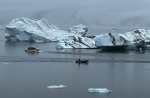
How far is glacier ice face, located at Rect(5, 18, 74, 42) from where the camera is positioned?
54.0 metres

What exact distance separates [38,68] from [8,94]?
9.82 m

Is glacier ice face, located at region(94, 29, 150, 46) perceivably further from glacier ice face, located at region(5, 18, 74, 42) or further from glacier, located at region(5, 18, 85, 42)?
glacier ice face, located at region(5, 18, 74, 42)

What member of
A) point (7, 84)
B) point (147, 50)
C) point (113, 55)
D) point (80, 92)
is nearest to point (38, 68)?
point (7, 84)

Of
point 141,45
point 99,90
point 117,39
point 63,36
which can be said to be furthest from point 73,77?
point 63,36

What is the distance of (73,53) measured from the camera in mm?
42062

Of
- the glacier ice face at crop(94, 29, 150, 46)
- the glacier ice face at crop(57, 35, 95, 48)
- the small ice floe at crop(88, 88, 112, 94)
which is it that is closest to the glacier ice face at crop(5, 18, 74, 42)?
the glacier ice face at crop(57, 35, 95, 48)

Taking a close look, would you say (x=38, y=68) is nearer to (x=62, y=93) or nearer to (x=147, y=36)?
(x=62, y=93)

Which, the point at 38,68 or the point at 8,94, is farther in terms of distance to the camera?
the point at 38,68

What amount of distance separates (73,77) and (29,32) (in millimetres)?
29050

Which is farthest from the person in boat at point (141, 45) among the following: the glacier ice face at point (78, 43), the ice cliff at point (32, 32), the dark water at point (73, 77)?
the dark water at point (73, 77)

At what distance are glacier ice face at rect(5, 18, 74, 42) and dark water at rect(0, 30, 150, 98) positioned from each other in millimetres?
16120

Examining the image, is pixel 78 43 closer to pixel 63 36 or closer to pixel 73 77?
pixel 63 36

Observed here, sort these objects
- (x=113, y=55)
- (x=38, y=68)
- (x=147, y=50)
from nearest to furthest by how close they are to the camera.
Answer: (x=38, y=68), (x=113, y=55), (x=147, y=50)

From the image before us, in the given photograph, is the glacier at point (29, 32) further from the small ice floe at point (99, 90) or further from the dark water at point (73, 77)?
the small ice floe at point (99, 90)
